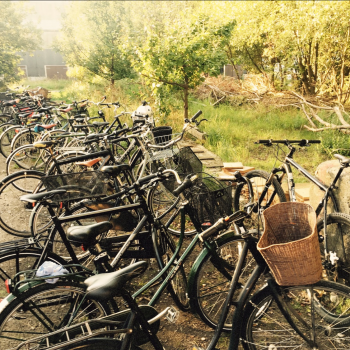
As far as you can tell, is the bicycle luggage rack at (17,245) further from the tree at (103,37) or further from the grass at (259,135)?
the tree at (103,37)

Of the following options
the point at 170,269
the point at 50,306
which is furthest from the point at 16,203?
the point at 170,269

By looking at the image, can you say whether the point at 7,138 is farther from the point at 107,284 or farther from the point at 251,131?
the point at 107,284

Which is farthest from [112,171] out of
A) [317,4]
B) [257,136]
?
[317,4]

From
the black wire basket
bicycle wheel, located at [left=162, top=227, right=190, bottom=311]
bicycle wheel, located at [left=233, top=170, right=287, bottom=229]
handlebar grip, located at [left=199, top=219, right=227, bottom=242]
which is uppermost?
the black wire basket

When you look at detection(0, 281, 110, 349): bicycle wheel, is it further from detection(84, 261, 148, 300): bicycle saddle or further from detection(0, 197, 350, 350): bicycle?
detection(84, 261, 148, 300): bicycle saddle

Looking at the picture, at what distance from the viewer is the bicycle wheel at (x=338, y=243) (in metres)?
2.85

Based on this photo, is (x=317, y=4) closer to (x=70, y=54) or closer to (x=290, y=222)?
(x=290, y=222)

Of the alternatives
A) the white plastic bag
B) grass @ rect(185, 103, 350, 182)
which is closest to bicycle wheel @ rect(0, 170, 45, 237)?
the white plastic bag

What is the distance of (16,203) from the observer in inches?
207

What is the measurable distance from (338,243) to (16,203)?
475 centimetres

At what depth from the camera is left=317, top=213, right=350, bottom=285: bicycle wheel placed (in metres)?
2.85

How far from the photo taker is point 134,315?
1.78 meters

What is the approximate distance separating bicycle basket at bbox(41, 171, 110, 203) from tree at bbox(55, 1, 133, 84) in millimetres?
9700

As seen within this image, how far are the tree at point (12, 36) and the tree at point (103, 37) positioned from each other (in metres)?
4.09
